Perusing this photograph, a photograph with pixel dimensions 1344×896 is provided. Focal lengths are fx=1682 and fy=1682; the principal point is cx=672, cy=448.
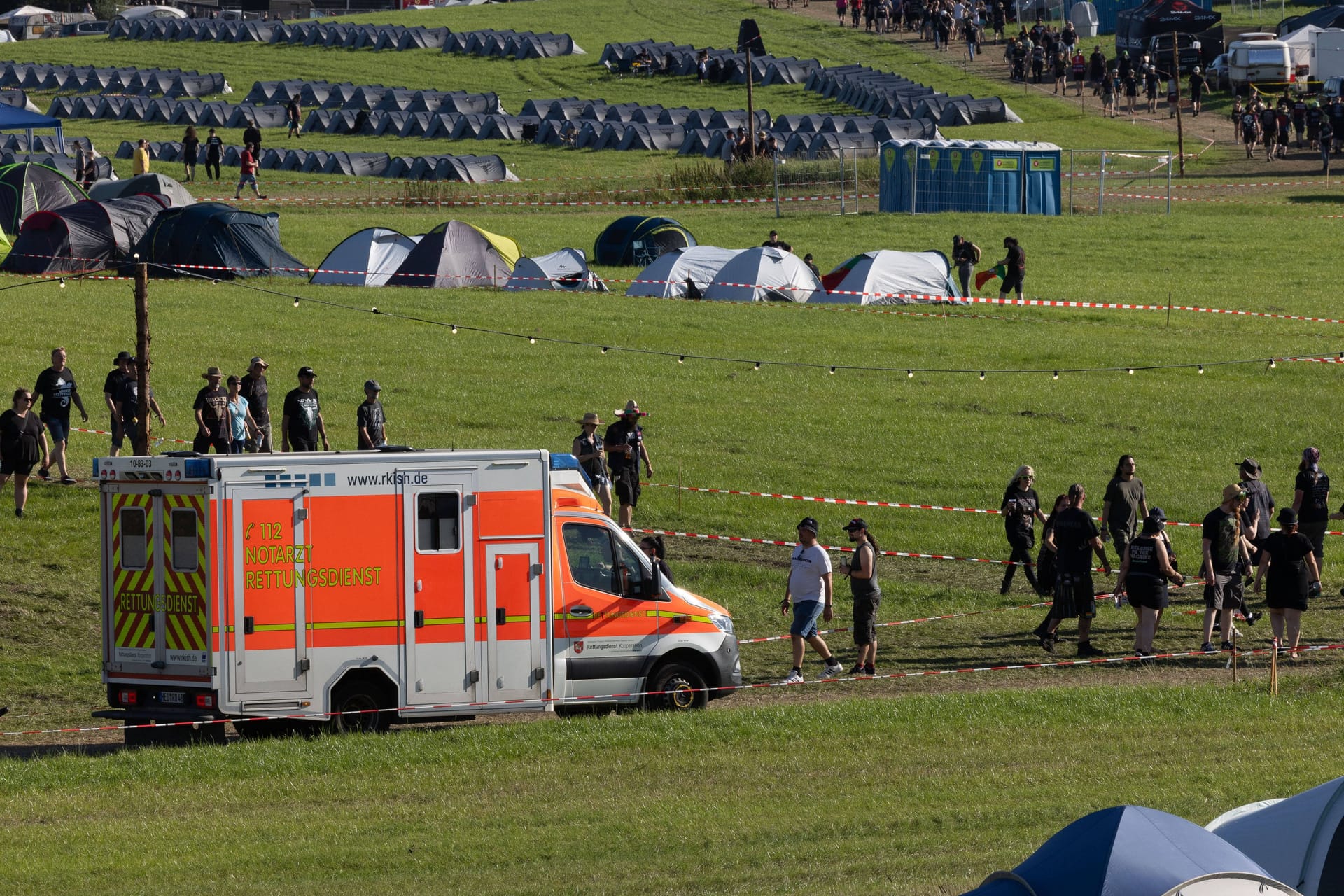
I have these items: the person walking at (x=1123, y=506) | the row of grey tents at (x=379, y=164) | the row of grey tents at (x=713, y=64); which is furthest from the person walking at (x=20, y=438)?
the row of grey tents at (x=713, y=64)

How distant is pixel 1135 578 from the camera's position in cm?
1709

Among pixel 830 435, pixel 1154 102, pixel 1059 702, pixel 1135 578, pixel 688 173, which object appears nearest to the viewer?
pixel 1059 702

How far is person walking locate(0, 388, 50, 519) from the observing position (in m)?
21.1

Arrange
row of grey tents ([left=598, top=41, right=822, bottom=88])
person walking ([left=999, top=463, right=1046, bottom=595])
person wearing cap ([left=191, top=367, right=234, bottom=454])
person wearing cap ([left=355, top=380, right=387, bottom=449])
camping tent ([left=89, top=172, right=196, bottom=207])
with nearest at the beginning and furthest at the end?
1. person walking ([left=999, top=463, right=1046, bottom=595])
2. person wearing cap ([left=191, top=367, right=234, bottom=454])
3. person wearing cap ([left=355, top=380, right=387, bottom=449])
4. camping tent ([left=89, top=172, right=196, bottom=207])
5. row of grey tents ([left=598, top=41, right=822, bottom=88])

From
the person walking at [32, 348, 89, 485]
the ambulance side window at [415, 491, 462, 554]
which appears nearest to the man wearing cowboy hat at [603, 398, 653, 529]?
the person walking at [32, 348, 89, 485]

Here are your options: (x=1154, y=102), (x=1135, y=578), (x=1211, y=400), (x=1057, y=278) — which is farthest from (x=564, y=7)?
(x=1135, y=578)

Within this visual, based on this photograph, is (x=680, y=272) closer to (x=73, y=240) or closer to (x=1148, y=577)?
(x=73, y=240)

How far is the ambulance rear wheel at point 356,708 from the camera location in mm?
14500

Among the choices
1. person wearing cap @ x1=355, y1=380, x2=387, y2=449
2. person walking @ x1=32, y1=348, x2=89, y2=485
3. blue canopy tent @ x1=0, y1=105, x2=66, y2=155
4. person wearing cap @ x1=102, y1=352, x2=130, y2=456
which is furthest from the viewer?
blue canopy tent @ x1=0, y1=105, x2=66, y2=155

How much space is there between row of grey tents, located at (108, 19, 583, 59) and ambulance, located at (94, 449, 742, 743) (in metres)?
85.4

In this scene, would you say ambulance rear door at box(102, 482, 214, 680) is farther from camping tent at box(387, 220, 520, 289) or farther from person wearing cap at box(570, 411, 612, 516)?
camping tent at box(387, 220, 520, 289)

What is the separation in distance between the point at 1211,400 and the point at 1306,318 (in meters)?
7.62

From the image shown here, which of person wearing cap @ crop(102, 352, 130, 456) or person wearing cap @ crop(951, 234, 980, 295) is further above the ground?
person wearing cap @ crop(951, 234, 980, 295)

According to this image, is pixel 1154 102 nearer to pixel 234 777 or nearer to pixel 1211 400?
pixel 1211 400
